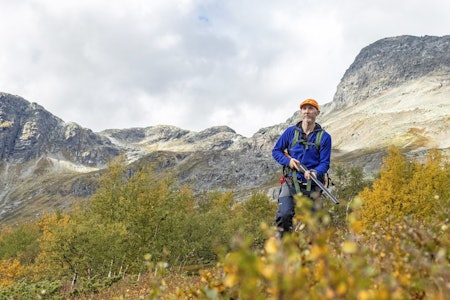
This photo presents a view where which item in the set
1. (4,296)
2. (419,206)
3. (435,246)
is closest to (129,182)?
(4,296)

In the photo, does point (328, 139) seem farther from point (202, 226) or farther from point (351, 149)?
point (351, 149)

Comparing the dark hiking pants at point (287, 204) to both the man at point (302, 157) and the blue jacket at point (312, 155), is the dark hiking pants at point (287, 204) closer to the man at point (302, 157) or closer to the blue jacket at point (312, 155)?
the man at point (302, 157)

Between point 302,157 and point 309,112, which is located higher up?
point 309,112

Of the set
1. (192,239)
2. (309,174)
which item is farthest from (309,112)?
(192,239)

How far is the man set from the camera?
8.73 meters

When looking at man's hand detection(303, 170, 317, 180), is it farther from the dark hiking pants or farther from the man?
the dark hiking pants

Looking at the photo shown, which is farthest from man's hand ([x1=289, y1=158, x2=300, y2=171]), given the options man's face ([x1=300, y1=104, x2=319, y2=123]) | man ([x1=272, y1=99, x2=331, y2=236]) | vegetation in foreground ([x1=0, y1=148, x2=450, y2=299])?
vegetation in foreground ([x1=0, y1=148, x2=450, y2=299])

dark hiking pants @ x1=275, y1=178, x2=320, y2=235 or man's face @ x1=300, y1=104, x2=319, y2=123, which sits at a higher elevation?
man's face @ x1=300, y1=104, x2=319, y2=123

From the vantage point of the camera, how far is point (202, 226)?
51.6 m

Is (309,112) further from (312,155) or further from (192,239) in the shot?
(192,239)

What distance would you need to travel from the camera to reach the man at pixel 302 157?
873 centimetres

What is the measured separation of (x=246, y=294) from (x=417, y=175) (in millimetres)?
36431

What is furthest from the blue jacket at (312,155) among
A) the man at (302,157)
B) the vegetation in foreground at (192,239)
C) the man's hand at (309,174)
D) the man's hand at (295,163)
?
the vegetation in foreground at (192,239)

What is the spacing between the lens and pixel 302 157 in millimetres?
9188
